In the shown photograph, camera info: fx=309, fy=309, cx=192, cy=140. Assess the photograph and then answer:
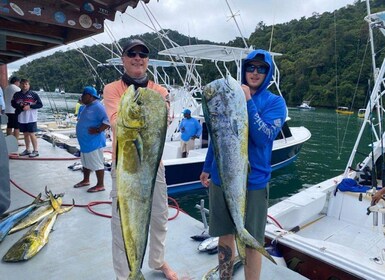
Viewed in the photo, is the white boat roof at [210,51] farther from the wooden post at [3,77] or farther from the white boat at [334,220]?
the wooden post at [3,77]

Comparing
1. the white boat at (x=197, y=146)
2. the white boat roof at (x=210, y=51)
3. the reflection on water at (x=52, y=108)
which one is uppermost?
the white boat roof at (x=210, y=51)

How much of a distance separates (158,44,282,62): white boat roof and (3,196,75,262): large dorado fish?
Result: 24.5 feet

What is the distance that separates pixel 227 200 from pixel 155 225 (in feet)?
2.40

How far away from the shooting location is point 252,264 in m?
2.23

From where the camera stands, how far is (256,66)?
2.25 metres

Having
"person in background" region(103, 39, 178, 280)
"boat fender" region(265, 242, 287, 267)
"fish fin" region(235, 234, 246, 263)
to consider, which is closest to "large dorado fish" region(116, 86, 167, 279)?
"person in background" region(103, 39, 178, 280)

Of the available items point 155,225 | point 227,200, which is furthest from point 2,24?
point 227,200

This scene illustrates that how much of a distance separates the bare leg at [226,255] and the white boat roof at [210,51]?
8347mm

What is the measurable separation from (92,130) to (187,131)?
5231 millimetres

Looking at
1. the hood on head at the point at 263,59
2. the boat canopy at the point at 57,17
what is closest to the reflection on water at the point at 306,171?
the boat canopy at the point at 57,17

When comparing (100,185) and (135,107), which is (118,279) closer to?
(135,107)

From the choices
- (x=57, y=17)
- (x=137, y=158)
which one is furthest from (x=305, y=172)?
(x=137, y=158)

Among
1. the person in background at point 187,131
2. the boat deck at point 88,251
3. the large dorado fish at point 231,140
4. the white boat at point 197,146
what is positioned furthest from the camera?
the person in background at point 187,131

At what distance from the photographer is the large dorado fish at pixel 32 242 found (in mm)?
2918
